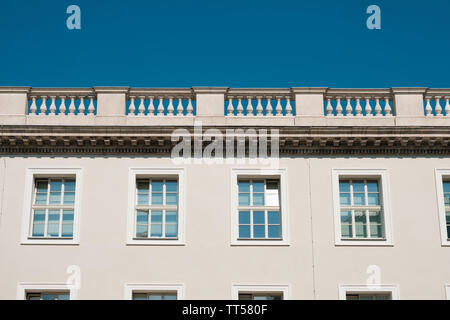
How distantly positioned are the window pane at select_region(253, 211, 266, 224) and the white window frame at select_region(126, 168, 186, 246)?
2021 millimetres

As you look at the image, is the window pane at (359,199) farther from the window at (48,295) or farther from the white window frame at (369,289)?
the window at (48,295)

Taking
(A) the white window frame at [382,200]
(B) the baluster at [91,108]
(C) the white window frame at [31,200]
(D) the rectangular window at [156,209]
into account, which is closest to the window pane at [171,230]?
(D) the rectangular window at [156,209]

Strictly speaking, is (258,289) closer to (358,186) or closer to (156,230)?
(156,230)

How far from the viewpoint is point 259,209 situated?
26.2 meters

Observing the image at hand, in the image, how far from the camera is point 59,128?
85.6 feet

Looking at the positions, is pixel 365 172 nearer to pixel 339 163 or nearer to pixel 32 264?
pixel 339 163

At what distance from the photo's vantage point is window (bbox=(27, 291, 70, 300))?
82.4 ft

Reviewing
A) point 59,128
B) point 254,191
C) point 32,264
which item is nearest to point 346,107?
point 254,191

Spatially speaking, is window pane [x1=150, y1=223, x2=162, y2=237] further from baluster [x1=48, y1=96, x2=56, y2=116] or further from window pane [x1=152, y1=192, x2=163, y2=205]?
baluster [x1=48, y1=96, x2=56, y2=116]

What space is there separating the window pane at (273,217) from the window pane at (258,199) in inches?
15.3

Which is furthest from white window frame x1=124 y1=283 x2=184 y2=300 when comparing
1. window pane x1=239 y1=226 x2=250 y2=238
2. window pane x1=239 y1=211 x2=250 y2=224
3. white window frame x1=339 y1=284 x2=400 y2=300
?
white window frame x1=339 y1=284 x2=400 y2=300

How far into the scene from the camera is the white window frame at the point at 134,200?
83.9 feet

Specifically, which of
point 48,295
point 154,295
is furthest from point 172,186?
point 48,295
